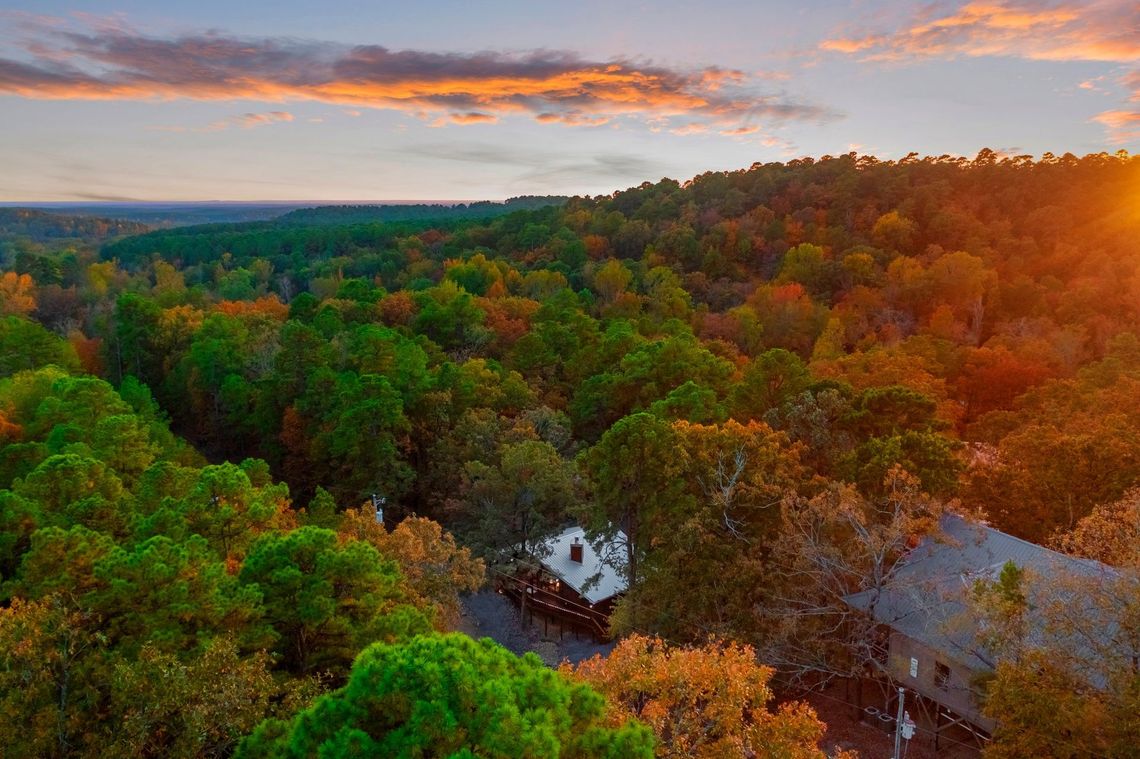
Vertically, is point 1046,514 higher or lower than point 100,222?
lower

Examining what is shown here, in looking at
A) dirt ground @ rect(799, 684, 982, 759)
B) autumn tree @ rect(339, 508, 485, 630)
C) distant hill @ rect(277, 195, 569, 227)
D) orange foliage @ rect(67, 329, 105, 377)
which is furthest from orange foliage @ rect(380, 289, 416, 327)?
distant hill @ rect(277, 195, 569, 227)

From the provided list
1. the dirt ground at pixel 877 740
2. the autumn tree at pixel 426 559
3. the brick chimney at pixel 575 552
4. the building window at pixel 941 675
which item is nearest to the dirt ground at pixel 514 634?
the brick chimney at pixel 575 552

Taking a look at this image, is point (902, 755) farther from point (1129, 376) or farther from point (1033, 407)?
point (1129, 376)

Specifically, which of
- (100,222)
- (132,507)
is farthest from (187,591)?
(100,222)

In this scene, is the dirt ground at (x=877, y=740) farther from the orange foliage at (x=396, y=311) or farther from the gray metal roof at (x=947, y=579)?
the orange foliage at (x=396, y=311)

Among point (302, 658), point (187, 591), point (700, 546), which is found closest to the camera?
point (187, 591)

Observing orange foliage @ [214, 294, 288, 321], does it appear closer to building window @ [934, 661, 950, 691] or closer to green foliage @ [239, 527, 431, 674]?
green foliage @ [239, 527, 431, 674]

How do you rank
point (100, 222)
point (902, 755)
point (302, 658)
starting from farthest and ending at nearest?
point (100, 222) < point (902, 755) < point (302, 658)
